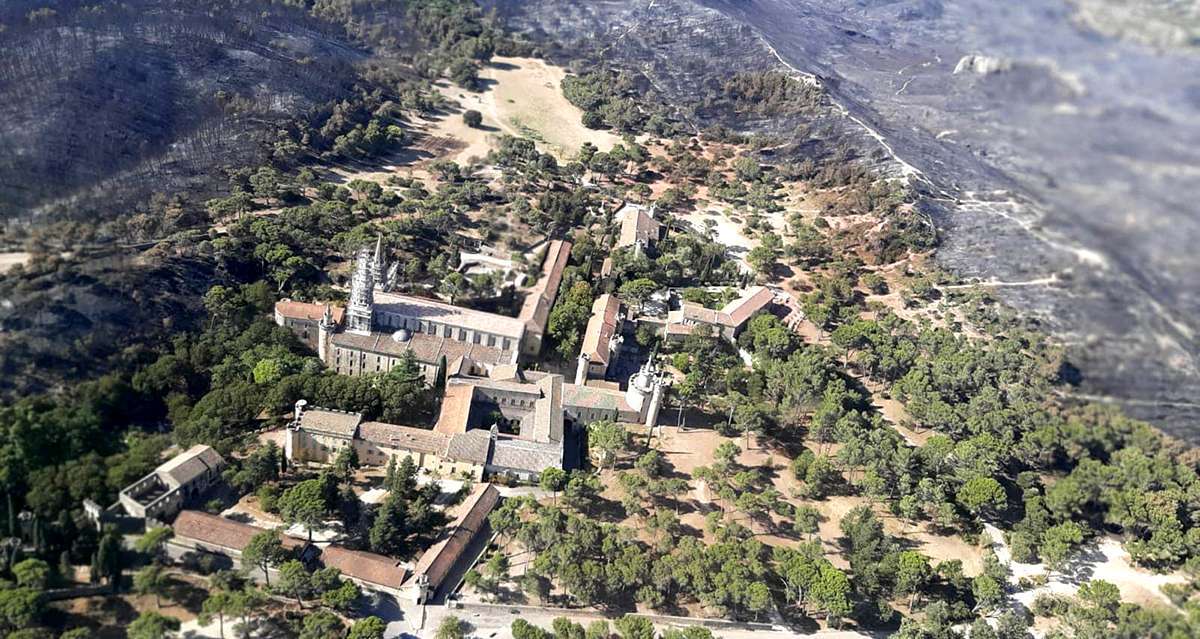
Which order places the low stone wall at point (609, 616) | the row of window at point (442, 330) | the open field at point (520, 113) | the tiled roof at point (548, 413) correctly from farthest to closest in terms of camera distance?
1. the open field at point (520, 113)
2. the row of window at point (442, 330)
3. the tiled roof at point (548, 413)
4. the low stone wall at point (609, 616)

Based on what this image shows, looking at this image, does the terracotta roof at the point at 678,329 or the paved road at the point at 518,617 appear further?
the terracotta roof at the point at 678,329

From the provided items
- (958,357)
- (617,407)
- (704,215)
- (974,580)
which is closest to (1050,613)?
(974,580)

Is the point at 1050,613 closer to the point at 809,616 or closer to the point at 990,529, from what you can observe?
the point at 990,529

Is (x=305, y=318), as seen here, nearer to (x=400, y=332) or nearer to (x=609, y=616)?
(x=400, y=332)

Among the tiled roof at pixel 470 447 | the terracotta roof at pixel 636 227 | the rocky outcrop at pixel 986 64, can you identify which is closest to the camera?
the rocky outcrop at pixel 986 64

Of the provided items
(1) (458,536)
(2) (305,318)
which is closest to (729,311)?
(1) (458,536)

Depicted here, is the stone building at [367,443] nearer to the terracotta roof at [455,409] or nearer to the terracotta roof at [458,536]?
the terracotta roof at [455,409]

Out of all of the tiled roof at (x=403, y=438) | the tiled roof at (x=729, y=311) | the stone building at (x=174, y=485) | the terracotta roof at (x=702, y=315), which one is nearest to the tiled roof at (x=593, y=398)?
the tiled roof at (x=403, y=438)

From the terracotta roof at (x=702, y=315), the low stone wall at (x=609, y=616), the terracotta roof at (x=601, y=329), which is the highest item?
the terracotta roof at (x=702, y=315)
